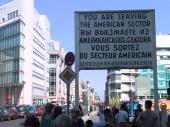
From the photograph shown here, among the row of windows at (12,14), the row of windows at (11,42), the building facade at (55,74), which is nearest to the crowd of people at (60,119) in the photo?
the row of windows at (11,42)

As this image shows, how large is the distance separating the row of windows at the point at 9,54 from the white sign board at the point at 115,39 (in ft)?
340

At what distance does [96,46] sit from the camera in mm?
15008

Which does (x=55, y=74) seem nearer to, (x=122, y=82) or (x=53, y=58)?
(x=53, y=58)

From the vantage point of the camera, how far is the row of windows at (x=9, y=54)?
387 ft

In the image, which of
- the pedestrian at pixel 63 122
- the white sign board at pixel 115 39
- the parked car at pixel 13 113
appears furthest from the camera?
the parked car at pixel 13 113

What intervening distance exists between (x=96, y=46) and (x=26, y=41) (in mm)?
110019

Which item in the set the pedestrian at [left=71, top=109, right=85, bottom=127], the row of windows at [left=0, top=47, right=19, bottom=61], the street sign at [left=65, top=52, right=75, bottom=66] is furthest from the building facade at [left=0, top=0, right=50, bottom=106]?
the pedestrian at [left=71, top=109, right=85, bottom=127]

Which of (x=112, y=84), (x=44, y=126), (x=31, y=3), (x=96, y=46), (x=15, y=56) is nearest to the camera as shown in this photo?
(x=44, y=126)

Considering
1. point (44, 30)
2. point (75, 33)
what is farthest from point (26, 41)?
point (75, 33)

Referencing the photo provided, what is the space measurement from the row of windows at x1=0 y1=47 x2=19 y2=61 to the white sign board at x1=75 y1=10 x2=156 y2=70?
10368 centimetres

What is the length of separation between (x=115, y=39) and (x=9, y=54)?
107m

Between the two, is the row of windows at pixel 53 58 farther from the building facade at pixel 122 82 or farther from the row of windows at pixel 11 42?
the row of windows at pixel 11 42

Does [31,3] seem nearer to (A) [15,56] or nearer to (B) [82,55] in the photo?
(A) [15,56]

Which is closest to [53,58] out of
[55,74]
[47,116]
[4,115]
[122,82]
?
[55,74]
